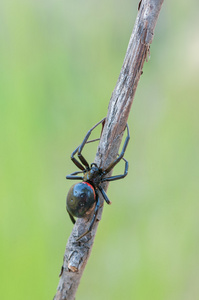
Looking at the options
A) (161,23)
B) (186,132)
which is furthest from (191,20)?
(186,132)

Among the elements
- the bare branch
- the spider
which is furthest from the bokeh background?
the bare branch

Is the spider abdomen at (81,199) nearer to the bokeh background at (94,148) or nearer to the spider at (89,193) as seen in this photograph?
the spider at (89,193)

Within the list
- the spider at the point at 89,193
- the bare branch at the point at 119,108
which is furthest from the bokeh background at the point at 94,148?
the bare branch at the point at 119,108

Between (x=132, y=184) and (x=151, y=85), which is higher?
(x=151, y=85)

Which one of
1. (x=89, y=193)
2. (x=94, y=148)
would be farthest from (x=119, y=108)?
(x=94, y=148)

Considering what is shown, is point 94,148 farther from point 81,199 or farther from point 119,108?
point 119,108

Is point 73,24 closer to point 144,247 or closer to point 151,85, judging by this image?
point 151,85
